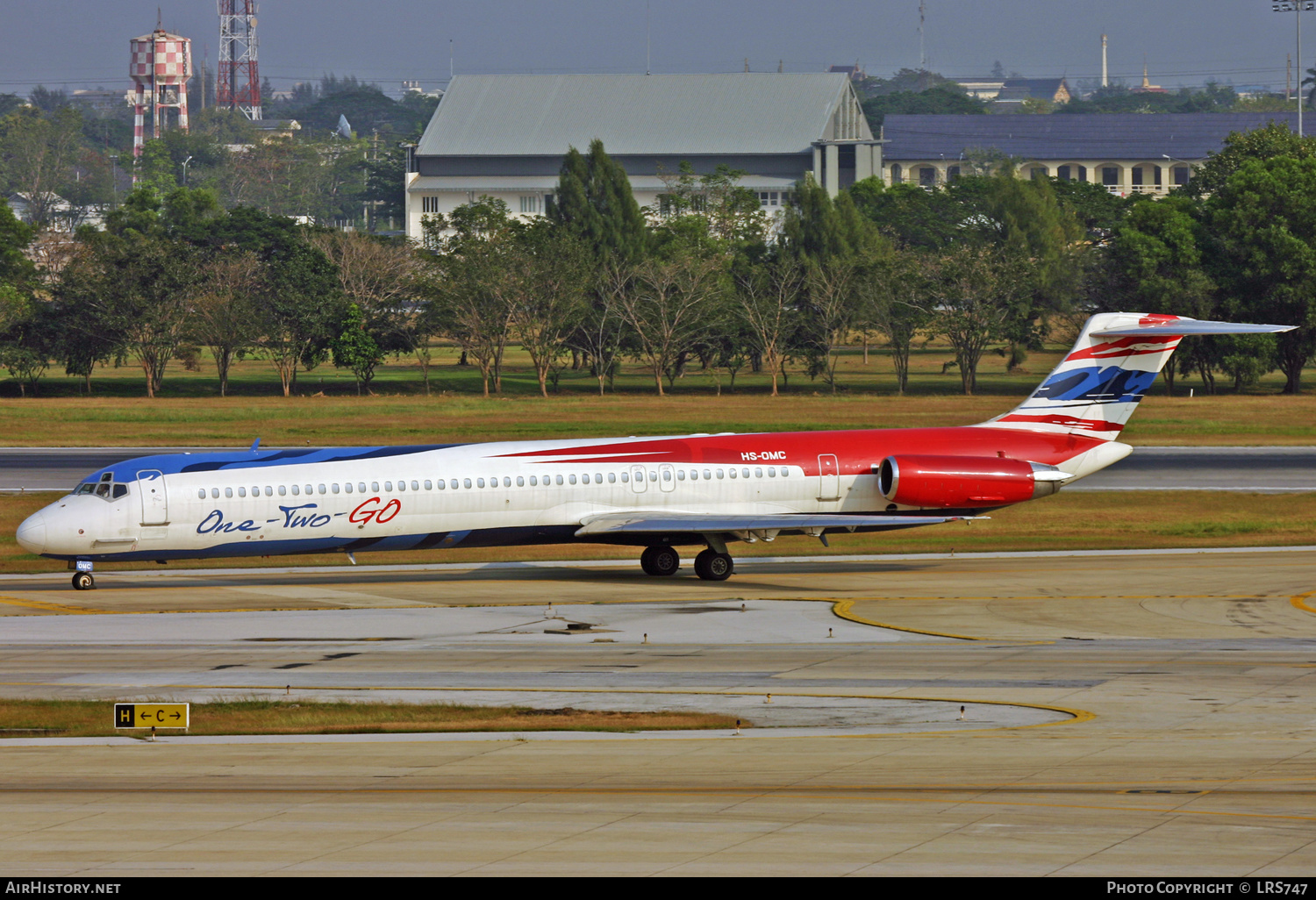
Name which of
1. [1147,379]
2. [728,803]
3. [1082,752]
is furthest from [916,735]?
[1147,379]

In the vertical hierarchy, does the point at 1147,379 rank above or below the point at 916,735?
above

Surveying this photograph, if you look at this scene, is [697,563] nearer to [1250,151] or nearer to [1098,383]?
[1098,383]

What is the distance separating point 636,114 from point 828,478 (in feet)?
501

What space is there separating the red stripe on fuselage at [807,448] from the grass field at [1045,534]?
488cm

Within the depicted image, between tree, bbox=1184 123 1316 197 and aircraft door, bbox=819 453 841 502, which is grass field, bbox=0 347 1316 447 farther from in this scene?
aircraft door, bbox=819 453 841 502

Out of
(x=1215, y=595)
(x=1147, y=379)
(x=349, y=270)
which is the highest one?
(x=349, y=270)

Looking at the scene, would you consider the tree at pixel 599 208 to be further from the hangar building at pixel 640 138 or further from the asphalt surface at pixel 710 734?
the asphalt surface at pixel 710 734

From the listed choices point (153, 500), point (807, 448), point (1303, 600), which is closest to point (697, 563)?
point (807, 448)

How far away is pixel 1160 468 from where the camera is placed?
196ft

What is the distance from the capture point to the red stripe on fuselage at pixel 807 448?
3859cm

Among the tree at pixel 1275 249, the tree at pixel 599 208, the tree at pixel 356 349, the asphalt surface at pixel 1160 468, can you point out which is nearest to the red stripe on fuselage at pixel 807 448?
the asphalt surface at pixel 1160 468

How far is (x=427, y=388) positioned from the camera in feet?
327

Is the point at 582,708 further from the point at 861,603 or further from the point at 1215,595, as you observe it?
the point at 1215,595
